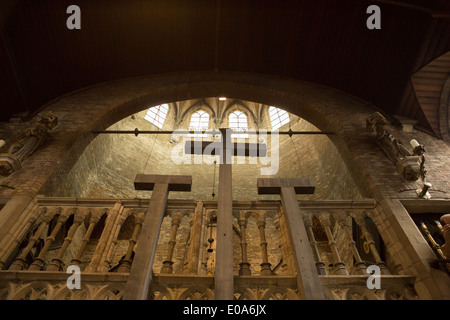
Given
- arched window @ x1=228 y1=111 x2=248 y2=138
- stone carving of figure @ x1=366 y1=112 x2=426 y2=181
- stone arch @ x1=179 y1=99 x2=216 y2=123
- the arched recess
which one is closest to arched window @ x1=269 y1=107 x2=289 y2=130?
arched window @ x1=228 y1=111 x2=248 y2=138

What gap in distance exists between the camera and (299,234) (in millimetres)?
3828

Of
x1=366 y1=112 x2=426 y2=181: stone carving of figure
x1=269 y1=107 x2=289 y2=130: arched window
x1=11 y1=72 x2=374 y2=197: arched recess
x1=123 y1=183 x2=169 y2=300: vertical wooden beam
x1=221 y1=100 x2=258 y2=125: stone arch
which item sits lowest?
x1=123 y1=183 x2=169 y2=300: vertical wooden beam

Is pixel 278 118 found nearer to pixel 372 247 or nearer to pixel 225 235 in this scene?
pixel 372 247

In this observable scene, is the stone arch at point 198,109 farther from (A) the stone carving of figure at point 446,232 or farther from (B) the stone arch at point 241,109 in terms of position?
(A) the stone carving of figure at point 446,232

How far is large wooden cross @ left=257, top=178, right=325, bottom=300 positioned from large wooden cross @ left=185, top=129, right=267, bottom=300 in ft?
1.75

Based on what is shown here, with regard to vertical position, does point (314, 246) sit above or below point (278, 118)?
below

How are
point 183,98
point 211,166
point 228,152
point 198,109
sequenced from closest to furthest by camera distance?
point 228,152
point 183,98
point 211,166
point 198,109

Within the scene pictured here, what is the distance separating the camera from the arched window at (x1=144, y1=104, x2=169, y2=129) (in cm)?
1456

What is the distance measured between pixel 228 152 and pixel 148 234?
1842 millimetres

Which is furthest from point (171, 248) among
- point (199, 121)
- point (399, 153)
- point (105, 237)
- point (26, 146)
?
point (199, 121)

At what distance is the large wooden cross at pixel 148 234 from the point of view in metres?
3.12

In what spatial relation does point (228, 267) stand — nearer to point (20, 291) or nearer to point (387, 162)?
point (20, 291)

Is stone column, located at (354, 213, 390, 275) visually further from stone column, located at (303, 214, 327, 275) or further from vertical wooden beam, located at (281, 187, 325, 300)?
vertical wooden beam, located at (281, 187, 325, 300)
